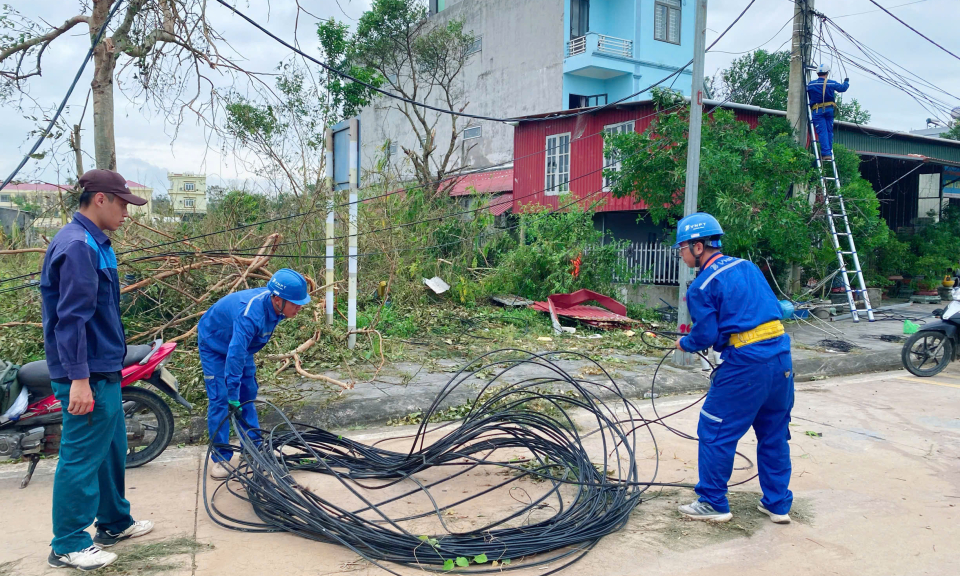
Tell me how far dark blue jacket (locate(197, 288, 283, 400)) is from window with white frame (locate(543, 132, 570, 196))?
14322mm

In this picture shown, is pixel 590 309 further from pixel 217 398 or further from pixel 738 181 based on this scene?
pixel 217 398

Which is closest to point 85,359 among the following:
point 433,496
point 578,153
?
point 433,496

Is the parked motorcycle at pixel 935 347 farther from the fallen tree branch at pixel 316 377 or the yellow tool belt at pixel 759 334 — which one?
the fallen tree branch at pixel 316 377

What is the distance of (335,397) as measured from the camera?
20.3ft

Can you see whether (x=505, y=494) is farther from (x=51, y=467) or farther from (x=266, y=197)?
(x=266, y=197)

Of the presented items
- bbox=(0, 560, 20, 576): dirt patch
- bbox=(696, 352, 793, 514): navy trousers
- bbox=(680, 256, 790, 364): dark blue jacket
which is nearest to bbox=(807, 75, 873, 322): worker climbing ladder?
bbox=(680, 256, 790, 364): dark blue jacket

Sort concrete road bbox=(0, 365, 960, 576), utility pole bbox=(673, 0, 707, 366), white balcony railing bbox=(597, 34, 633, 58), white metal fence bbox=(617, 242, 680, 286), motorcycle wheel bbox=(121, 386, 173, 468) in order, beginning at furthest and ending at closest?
white balcony railing bbox=(597, 34, 633, 58) → white metal fence bbox=(617, 242, 680, 286) → utility pole bbox=(673, 0, 707, 366) → motorcycle wheel bbox=(121, 386, 173, 468) → concrete road bbox=(0, 365, 960, 576)

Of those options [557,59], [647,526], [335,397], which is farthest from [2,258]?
[557,59]

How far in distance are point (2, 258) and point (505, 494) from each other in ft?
22.3

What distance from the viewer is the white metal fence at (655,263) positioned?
43.5ft

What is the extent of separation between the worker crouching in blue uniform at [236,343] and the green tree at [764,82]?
77.4ft

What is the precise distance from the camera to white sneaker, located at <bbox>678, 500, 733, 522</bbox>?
380 cm

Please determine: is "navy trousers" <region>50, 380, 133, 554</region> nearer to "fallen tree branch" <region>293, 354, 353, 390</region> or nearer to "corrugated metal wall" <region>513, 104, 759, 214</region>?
"fallen tree branch" <region>293, 354, 353, 390</region>

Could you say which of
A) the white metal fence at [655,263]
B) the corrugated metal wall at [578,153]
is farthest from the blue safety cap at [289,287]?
the corrugated metal wall at [578,153]
